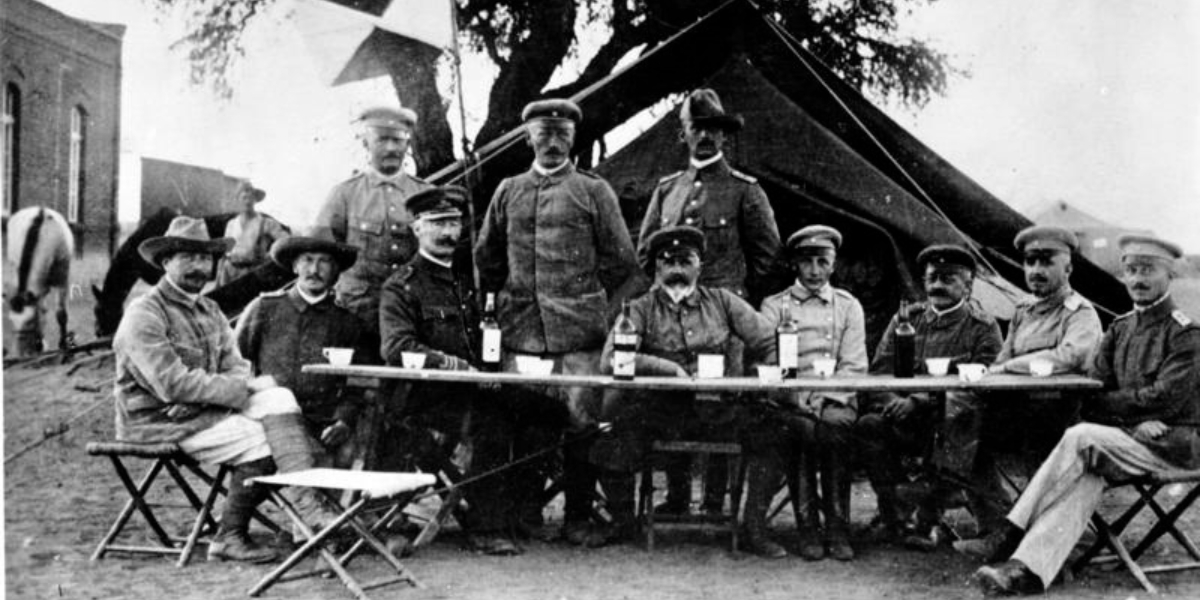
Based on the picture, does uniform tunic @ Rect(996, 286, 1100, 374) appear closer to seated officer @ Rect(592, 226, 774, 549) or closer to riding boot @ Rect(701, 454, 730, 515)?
seated officer @ Rect(592, 226, 774, 549)

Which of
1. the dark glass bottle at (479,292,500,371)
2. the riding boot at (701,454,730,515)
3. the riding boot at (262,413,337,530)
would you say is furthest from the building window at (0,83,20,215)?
the riding boot at (701,454,730,515)

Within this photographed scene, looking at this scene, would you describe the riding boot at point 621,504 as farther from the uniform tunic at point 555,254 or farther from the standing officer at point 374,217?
the standing officer at point 374,217

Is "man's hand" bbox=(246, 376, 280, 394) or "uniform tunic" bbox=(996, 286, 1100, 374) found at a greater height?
"uniform tunic" bbox=(996, 286, 1100, 374)

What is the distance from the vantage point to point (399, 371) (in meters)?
4.11

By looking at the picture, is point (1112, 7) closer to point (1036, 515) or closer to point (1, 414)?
point (1036, 515)

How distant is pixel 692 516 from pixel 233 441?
1.83 metres

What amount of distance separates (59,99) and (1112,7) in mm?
4938

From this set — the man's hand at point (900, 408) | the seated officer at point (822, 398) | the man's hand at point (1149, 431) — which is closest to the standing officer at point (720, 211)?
the seated officer at point (822, 398)

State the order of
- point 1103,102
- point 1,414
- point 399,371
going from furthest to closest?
point 1103,102 → point 1,414 → point 399,371

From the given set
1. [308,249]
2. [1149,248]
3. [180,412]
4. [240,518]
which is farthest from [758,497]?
[180,412]

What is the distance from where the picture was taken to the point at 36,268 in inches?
189

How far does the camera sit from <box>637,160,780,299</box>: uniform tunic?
492 centimetres

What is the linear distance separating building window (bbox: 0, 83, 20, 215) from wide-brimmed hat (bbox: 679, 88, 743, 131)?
2972mm

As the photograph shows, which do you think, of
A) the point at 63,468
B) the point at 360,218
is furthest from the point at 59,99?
the point at 63,468
